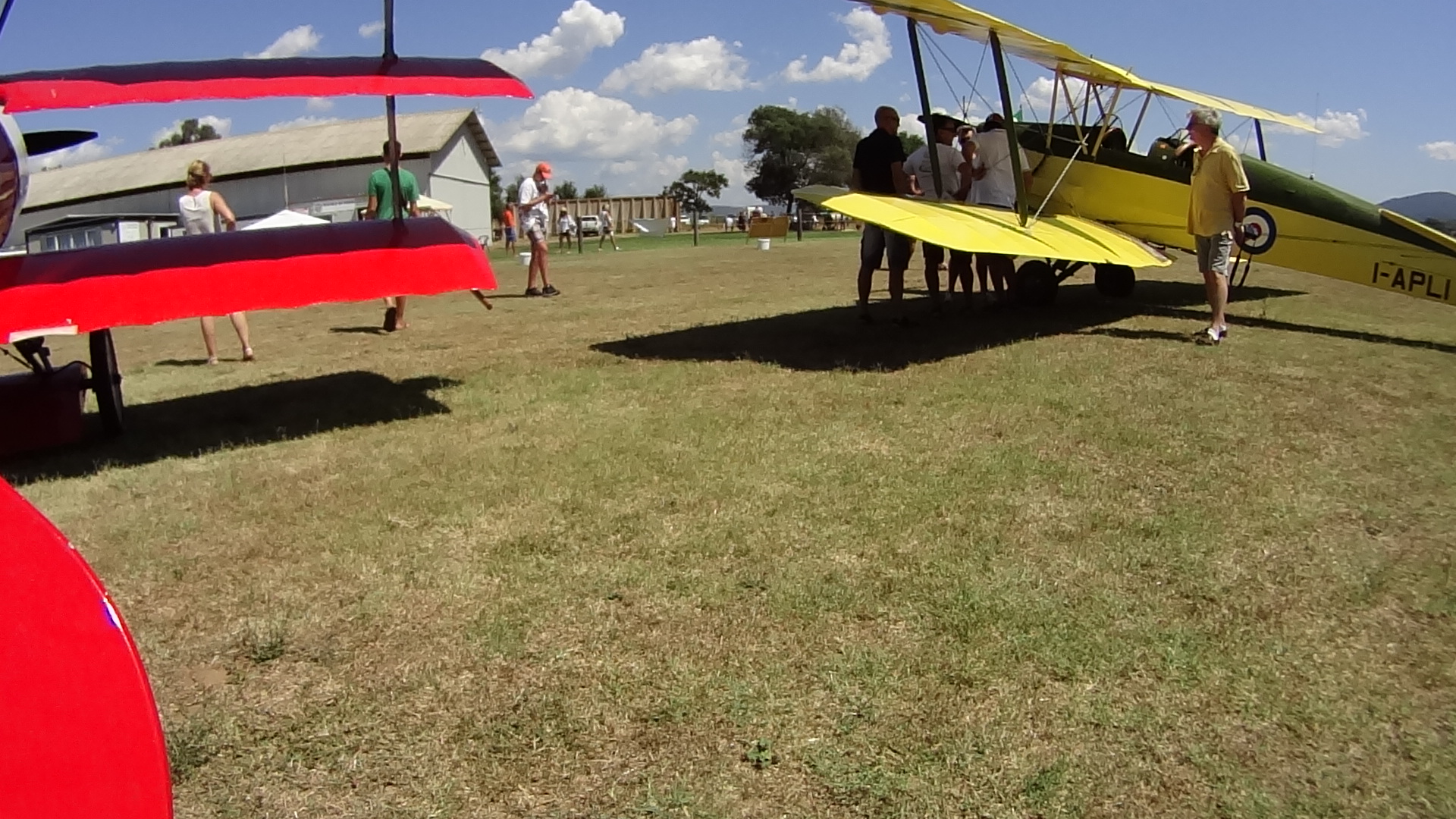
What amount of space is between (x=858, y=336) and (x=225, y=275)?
193 inches

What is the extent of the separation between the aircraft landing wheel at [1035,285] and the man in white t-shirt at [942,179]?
73cm

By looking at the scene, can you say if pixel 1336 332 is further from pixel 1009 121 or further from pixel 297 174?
pixel 297 174

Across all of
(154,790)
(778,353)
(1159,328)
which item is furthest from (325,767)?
(1159,328)

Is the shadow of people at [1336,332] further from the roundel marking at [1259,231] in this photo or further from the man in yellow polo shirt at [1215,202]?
the man in yellow polo shirt at [1215,202]

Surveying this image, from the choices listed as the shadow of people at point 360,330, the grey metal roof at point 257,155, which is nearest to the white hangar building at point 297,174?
the grey metal roof at point 257,155

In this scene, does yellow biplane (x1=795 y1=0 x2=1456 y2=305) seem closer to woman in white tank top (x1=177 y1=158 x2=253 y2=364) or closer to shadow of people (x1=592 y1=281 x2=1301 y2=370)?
shadow of people (x1=592 y1=281 x2=1301 y2=370)

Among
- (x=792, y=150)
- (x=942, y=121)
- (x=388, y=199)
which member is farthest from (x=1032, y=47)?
(x=792, y=150)


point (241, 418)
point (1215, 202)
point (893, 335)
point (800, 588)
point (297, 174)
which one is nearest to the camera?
point (800, 588)

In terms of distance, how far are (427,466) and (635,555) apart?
1656 mm

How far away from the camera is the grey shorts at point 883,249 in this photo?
8.20 meters

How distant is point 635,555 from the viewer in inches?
140

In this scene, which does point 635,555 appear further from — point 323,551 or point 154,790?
point 154,790

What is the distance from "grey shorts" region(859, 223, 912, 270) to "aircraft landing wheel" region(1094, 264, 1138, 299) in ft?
12.2

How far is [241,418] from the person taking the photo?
19.6 ft
